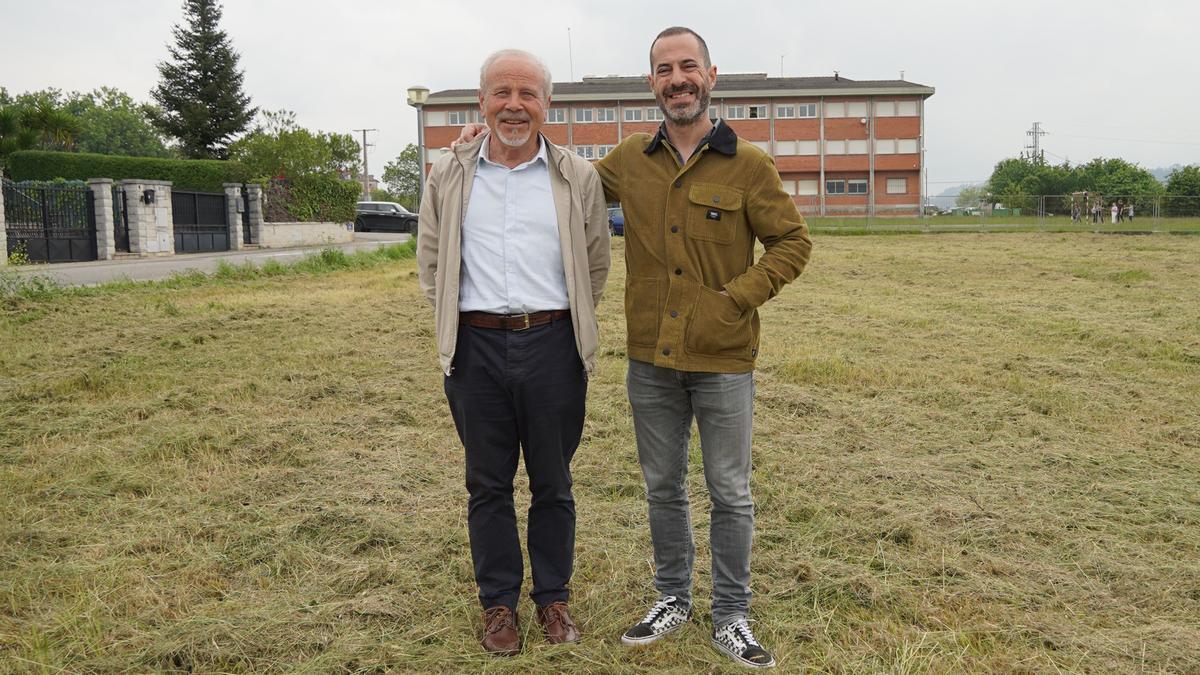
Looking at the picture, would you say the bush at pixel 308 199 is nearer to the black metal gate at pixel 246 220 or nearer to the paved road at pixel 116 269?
the black metal gate at pixel 246 220

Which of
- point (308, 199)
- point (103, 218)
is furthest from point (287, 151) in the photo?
point (103, 218)

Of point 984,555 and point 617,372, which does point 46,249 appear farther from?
point 984,555

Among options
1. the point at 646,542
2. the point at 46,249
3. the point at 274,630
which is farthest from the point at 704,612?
the point at 46,249

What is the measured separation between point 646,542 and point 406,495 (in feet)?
4.38

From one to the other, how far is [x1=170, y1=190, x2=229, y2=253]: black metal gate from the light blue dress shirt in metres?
24.8

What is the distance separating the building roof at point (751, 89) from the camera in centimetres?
5547

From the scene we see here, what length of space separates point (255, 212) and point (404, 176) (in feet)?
187

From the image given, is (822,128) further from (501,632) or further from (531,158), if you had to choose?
(501,632)

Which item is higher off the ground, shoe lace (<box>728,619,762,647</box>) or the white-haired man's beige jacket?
the white-haired man's beige jacket

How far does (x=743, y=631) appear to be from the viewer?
2.98 metres

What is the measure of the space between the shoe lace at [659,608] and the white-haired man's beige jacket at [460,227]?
838 mm

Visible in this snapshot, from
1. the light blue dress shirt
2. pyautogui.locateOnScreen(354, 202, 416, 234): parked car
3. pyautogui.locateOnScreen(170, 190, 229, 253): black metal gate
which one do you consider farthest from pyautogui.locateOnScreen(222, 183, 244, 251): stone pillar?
the light blue dress shirt

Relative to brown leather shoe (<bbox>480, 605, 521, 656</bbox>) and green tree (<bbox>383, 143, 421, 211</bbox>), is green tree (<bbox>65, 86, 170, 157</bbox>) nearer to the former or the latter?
green tree (<bbox>383, 143, 421, 211</bbox>)

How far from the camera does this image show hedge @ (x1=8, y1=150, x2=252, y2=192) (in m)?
30.1
